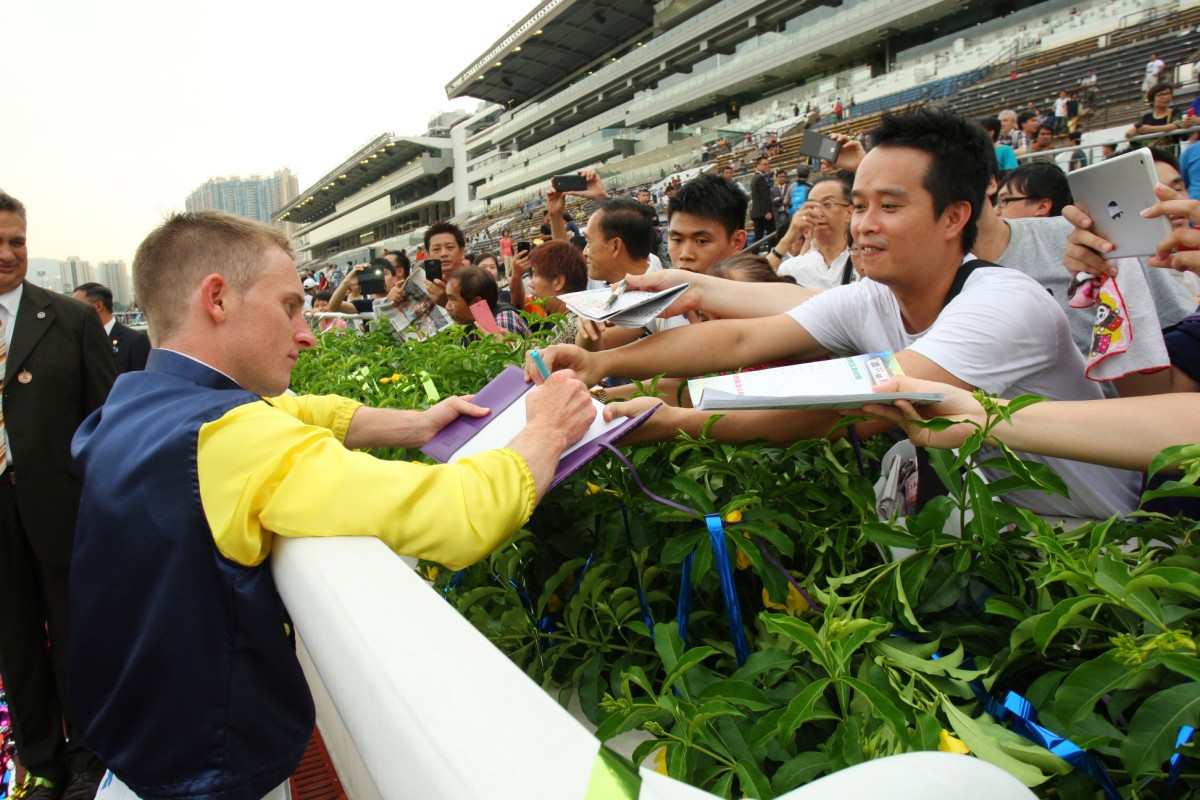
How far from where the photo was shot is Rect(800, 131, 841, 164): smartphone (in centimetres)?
412

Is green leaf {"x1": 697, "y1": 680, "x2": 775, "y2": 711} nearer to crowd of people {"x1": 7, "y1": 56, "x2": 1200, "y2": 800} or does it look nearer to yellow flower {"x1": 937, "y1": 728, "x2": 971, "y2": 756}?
yellow flower {"x1": 937, "y1": 728, "x2": 971, "y2": 756}

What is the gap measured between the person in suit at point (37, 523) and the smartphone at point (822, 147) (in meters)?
3.89

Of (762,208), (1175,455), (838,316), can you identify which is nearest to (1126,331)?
(838,316)

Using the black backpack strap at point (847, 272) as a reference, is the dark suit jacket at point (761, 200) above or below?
above

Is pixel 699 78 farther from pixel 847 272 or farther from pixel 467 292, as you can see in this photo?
pixel 847 272

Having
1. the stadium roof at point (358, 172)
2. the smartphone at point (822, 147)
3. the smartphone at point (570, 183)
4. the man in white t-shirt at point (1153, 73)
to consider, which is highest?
the stadium roof at point (358, 172)

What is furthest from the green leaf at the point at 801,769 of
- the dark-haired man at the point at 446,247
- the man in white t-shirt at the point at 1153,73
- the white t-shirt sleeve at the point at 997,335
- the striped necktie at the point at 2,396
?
the man in white t-shirt at the point at 1153,73

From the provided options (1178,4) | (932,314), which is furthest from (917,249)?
(1178,4)

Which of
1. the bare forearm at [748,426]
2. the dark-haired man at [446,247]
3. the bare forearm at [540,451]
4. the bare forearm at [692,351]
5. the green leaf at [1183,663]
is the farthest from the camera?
the dark-haired man at [446,247]

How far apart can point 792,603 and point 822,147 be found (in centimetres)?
357

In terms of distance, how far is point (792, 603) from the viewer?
1.24 metres

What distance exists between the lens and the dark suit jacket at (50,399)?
299 cm

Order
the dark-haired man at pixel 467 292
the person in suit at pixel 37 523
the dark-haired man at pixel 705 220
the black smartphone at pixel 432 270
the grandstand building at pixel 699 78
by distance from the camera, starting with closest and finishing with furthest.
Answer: the person in suit at pixel 37 523 < the dark-haired man at pixel 705 220 < the dark-haired man at pixel 467 292 < the black smartphone at pixel 432 270 < the grandstand building at pixel 699 78

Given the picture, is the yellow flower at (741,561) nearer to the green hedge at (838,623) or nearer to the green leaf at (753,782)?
the green hedge at (838,623)
